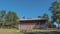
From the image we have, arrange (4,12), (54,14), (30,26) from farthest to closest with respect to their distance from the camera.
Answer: (4,12) < (54,14) < (30,26)

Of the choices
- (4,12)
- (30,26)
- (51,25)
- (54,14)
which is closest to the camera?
(30,26)

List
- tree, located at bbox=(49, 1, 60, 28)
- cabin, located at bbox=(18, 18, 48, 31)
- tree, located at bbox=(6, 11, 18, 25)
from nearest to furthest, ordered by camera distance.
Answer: cabin, located at bbox=(18, 18, 48, 31), tree, located at bbox=(49, 1, 60, 28), tree, located at bbox=(6, 11, 18, 25)

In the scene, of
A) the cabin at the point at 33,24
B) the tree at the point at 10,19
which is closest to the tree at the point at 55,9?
the cabin at the point at 33,24

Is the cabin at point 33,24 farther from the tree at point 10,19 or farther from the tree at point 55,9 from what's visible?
the tree at point 10,19

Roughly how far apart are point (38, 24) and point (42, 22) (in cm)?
113

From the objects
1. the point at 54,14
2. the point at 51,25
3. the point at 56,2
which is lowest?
the point at 51,25

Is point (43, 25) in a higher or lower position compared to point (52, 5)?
lower

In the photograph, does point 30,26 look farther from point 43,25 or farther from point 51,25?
point 51,25

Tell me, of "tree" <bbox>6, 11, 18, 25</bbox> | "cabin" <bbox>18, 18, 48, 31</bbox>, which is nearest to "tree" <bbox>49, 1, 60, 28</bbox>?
"cabin" <bbox>18, 18, 48, 31</bbox>

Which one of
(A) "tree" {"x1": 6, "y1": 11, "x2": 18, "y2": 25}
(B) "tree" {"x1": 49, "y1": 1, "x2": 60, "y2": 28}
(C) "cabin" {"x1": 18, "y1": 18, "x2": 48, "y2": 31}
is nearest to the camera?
(C) "cabin" {"x1": 18, "y1": 18, "x2": 48, "y2": 31}

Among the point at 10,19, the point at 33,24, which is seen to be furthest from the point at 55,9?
the point at 10,19

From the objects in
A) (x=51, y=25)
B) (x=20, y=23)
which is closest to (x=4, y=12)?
Result: (x=51, y=25)

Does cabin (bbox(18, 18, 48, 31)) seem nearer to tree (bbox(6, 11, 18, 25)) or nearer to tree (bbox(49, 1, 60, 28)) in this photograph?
tree (bbox(49, 1, 60, 28))

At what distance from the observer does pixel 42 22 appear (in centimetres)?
4056
